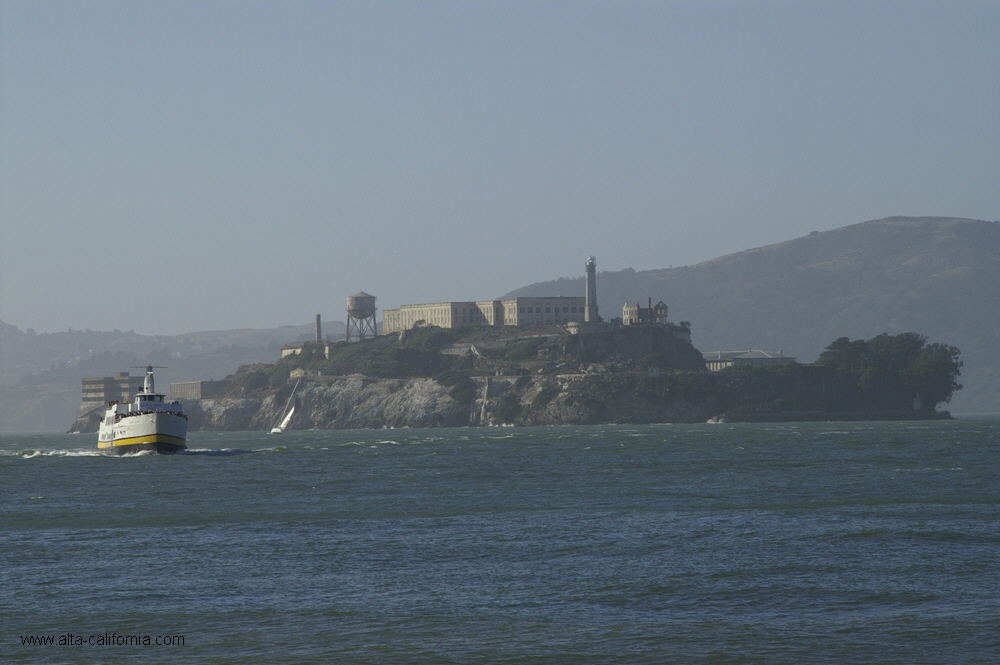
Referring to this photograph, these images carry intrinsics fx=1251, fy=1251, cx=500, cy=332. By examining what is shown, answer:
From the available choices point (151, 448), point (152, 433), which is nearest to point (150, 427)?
point (152, 433)

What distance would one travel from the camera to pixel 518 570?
36875mm

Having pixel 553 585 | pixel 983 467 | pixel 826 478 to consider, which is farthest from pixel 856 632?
pixel 983 467

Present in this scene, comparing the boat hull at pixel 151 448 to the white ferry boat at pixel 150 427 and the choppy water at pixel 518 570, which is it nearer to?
the white ferry boat at pixel 150 427

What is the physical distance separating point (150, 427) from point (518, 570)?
77.9 meters

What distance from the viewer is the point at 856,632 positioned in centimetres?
2806

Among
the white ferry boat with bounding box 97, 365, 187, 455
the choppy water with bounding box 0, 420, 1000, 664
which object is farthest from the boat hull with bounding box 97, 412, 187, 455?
the choppy water with bounding box 0, 420, 1000, 664

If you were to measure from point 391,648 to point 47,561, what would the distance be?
703 inches

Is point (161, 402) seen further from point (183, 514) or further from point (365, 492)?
point (183, 514)

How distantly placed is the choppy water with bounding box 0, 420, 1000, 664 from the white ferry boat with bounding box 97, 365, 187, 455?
36.3 metres

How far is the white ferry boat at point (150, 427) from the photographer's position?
109 meters

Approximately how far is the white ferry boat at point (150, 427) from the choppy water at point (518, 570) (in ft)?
119

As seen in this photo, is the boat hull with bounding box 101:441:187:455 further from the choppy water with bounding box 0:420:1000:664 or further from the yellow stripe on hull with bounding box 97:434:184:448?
the choppy water with bounding box 0:420:1000:664

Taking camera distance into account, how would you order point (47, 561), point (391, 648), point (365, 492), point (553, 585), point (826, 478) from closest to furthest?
point (391, 648) → point (553, 585) → point (47, 561) → point (365, 492) → point (826, 478)

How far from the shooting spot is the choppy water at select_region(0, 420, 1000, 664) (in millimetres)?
27578
